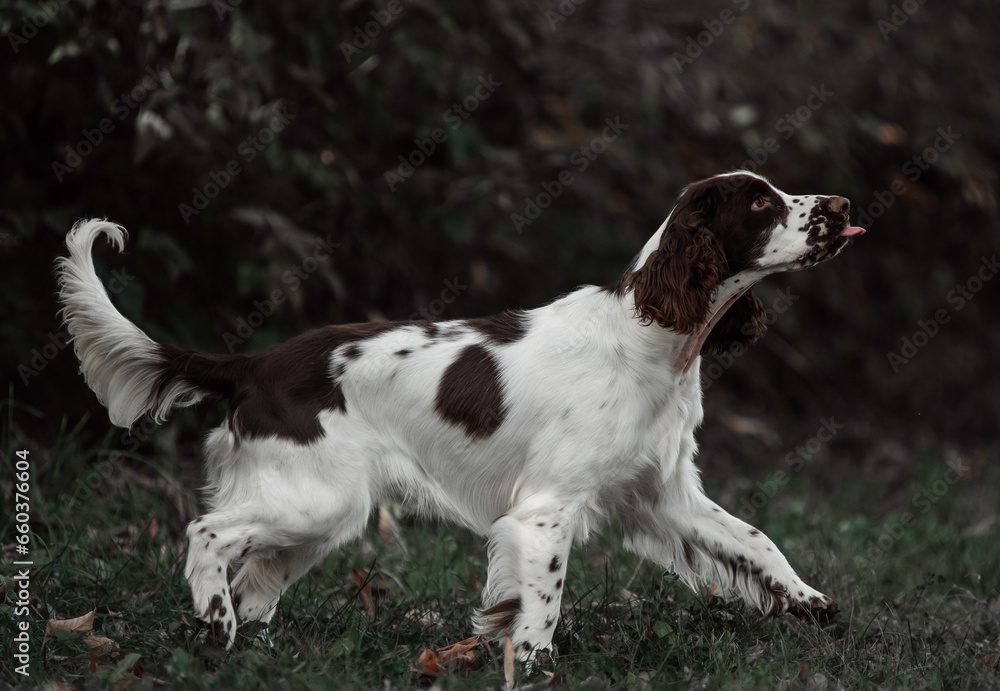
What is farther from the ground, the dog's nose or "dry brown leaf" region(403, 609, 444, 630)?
the dog's nose

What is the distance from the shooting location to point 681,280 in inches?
121

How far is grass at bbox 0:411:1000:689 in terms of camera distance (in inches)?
110

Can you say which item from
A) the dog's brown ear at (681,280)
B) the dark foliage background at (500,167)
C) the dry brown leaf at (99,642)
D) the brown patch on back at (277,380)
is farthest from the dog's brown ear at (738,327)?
the dry brown leaf at (99,642)

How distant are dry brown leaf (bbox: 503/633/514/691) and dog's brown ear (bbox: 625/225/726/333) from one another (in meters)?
1.02

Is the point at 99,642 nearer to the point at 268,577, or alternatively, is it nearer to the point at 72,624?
the point at 72,624

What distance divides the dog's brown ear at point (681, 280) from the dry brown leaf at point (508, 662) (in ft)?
3.33

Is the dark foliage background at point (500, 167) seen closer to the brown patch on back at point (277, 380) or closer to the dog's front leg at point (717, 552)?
the brown patch on back at point (277, 380)

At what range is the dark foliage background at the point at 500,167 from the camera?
440cm

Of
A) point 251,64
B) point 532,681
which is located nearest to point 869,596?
point 532,681

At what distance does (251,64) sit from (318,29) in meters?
0.45

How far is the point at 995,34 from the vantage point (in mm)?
7883

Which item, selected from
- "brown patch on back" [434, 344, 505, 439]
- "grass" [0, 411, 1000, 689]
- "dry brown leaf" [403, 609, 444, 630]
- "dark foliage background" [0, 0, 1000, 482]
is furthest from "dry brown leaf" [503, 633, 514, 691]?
"dark foliage background" [0, 0, 1000, 482]

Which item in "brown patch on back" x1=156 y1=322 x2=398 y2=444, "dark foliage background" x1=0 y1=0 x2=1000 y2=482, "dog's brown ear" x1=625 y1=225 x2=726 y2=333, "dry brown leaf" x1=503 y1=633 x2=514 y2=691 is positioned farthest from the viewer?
"dark foliage background" x1=0 y1=0 x2=1000 y2=482

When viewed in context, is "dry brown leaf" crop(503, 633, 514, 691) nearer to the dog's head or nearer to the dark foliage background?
the dog's head
